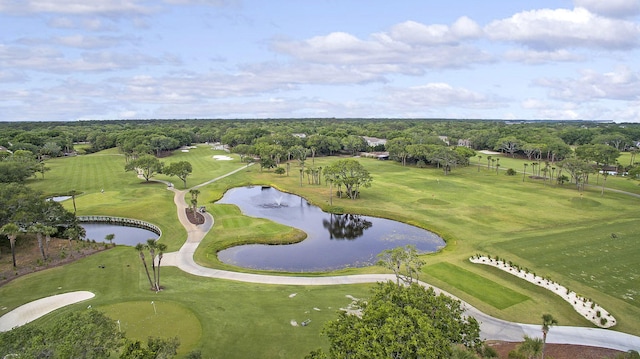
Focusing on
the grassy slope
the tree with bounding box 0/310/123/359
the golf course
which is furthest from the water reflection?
the tree with bounding box 0/310/123/359

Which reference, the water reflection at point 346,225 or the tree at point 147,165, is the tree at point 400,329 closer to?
the water reflection at point 346,225

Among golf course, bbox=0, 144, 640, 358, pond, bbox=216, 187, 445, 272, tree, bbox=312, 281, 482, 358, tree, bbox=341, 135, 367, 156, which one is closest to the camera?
tree, bbox=312, 281, 482, 358

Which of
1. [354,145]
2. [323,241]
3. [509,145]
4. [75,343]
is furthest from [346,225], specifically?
[509,145]

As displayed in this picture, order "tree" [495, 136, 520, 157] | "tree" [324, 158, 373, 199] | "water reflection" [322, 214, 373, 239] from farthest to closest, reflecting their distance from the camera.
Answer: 1. "tree" [495, 136, 520, 157]
2. "tree" [324, 158, 373, 199]
3. "water reflection" [322, 214, 373, 239]

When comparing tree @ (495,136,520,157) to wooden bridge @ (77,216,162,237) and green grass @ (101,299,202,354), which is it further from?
green grass @ (101,299,202,354)

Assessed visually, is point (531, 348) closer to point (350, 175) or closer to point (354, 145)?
point (350, 175)

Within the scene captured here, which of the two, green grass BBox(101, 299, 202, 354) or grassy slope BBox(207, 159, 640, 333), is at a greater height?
grassy slope BBox(207, 159, 640, 333)
